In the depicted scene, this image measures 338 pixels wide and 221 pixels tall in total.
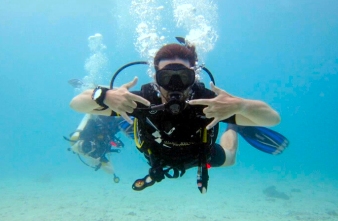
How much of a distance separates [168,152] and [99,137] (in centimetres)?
604

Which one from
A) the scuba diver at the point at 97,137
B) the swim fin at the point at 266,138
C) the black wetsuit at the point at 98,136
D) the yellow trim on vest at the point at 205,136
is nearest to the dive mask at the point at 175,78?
the yellow trim on vest at the point at 205,136

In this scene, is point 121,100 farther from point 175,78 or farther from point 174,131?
point 174,131

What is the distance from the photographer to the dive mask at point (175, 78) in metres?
3.53

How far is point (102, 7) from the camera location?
60625 millimetres

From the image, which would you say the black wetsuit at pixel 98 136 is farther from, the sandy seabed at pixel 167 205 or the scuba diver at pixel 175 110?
the scuba diver at pixel 175 110

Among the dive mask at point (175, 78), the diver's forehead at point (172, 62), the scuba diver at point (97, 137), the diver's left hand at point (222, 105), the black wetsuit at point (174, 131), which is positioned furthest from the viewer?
the scuba diver at point (97, 137)

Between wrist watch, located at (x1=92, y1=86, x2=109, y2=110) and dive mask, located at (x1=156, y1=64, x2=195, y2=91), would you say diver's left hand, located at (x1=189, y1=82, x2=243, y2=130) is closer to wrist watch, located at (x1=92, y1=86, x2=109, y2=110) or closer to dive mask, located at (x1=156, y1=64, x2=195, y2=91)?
dive mask, located at (x1=156, y1=64, x2=195, y2=91)

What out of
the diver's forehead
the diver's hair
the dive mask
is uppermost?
the diver's hair

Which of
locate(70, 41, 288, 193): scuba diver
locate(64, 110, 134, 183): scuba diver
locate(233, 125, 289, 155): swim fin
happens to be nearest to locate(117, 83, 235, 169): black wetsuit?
locate(70, 41, 288, 193): scuba diver

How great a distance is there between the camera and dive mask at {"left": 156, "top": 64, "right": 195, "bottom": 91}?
3531 mm

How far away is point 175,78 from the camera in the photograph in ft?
11.6

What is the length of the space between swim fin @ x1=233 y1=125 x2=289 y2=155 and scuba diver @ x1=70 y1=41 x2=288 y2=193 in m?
2.54

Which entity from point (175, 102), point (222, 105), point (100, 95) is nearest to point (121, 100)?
point (100, 95)

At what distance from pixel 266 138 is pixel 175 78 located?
4.17 meters
